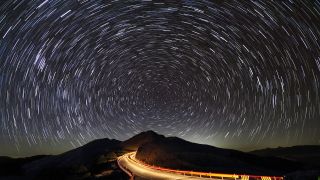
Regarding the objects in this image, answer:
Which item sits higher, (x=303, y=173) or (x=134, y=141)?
(x=134, y=141)

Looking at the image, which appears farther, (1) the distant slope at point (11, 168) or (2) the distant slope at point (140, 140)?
(2) the distant slope at point (140, 140)

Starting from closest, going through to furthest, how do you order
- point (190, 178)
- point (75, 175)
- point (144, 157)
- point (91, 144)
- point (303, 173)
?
point (303, 173) < point (190, 178) < point (75, 175) < point (144, 157) < point (91, 144)

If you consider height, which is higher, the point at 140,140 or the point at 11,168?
the point at 140,140

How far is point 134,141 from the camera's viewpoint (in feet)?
441

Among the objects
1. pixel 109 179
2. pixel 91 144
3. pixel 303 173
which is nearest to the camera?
pixel 303 173

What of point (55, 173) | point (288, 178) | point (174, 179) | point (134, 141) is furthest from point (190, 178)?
point (134, 141)

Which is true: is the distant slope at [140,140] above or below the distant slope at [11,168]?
above

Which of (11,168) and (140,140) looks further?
(140,140)

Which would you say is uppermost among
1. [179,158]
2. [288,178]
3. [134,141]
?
[134,141]

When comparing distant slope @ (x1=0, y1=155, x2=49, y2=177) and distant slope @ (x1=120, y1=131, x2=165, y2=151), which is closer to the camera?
distant slope @ (x1=0, y1=155, x2=49, y2=177)

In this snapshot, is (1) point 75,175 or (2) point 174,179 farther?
(1) point 75,175

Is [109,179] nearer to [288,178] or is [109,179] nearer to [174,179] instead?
[174,179]

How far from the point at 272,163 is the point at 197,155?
48340 millimetres

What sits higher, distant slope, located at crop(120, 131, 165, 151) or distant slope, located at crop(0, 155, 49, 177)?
distant slope, located at crop(120, 131, 165, 151)
